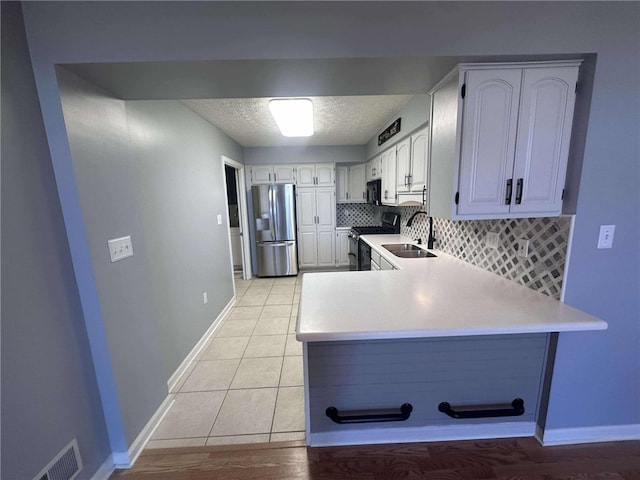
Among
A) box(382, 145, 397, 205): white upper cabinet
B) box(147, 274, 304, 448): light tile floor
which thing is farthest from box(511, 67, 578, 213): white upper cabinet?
box(147, 274, 304, 448): light tile floor

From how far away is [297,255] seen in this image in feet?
15.4

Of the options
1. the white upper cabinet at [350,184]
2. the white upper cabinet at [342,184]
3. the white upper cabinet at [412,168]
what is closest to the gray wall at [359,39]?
the white upper cabinet at [412,168]

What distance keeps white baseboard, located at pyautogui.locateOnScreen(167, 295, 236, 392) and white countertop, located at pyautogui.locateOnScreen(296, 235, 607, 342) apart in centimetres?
143

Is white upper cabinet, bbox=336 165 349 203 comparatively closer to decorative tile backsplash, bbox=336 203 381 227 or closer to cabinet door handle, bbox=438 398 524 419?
decorative tile backsplash, bbox=336 203 381 227

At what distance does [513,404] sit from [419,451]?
23.8 inches

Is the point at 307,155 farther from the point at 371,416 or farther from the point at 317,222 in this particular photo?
the point at 371,416

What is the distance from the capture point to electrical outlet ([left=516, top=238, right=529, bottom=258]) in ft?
4.89

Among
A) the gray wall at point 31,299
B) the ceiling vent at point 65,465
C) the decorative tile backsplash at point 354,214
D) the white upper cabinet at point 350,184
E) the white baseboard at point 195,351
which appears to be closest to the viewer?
the gray wall at point 31,299

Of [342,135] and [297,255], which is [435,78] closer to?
[342,135]

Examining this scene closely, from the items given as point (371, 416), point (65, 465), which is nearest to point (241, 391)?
point (65, 465)

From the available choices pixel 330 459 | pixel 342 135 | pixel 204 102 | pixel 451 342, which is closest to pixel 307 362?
pixel 330 459

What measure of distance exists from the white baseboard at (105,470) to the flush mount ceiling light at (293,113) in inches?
100

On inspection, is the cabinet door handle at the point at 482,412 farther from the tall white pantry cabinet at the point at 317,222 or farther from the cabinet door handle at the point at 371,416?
the tall white pantry cabinet at the point at 317,222

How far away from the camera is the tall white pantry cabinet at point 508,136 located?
47.3 inches
